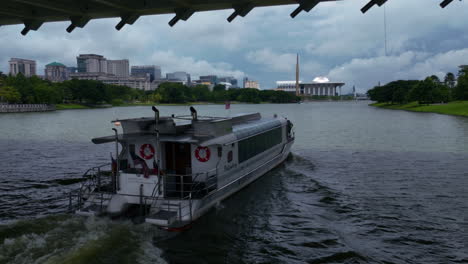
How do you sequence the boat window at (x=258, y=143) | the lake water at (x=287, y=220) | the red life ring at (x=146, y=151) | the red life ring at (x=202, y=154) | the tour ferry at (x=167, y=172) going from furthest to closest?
the boat window at (x=258, y=143), the red life ring at (x=146, y=151), the red life ring at (x=202, y=154), the tour ferry at (x=167, y=172), the lake water at (x=287, y=220)

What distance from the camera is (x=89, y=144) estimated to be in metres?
34.9

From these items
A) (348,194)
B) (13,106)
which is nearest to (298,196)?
(348,194)

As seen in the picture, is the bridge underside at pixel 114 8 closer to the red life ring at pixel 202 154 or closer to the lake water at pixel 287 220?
the red life ring at pixel 202 154

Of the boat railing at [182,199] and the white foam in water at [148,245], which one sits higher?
the boat railing at [182,199]

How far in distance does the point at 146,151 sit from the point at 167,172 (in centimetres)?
120

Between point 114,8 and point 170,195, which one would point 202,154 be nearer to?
point 170,195

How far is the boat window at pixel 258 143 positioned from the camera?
57.7ft

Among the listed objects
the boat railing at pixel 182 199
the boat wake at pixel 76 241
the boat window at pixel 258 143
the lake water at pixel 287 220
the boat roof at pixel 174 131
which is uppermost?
the boat roof at pixel 174 131

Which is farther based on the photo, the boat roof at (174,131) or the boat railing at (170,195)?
the boat roof at (174,131)

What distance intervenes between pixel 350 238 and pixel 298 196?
531cm

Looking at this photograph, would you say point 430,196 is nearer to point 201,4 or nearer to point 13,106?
point 201,4

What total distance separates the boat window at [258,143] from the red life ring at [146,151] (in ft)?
13.9

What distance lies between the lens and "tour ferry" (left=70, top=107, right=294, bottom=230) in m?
12.9

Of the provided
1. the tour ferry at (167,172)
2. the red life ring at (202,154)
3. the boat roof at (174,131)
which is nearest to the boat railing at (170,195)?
the tour ferry at (167,172)
